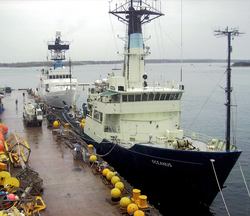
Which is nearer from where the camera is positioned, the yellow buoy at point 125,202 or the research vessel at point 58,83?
the yellow buoy at point 125,202

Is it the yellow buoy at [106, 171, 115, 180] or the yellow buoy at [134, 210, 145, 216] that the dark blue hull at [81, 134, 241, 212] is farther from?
the yellow buoy at [134, 210, 145, 216]

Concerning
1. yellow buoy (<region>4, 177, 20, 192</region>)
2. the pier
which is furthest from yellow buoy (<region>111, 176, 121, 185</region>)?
yellow buoy (<region>4, 177, 20, 192</region>)

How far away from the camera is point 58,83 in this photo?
146ft

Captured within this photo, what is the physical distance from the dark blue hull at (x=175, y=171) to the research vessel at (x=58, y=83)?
2076 centimetres

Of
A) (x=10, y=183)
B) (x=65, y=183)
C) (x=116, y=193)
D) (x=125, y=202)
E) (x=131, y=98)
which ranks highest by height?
(x=131, y=98)

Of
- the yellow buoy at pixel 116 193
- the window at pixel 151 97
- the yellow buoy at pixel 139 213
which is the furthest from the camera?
the window at pixel 151 97

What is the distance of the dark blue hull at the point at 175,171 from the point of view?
13609 millimetres

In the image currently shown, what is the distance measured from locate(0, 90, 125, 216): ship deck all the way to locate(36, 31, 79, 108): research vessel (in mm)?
16956

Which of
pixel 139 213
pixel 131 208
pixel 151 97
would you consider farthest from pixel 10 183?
pixel 151 97

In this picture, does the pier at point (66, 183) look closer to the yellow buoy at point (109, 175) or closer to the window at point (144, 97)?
the yellow buoy at point (109, 175)

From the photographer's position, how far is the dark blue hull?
1361 centimetres

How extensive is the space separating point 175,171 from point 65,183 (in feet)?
20.1

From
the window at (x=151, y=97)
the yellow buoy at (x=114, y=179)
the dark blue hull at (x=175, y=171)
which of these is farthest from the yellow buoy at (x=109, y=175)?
the window at (x=151, y=97)

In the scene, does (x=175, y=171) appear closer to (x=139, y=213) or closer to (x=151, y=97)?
(x=139, y=213)
